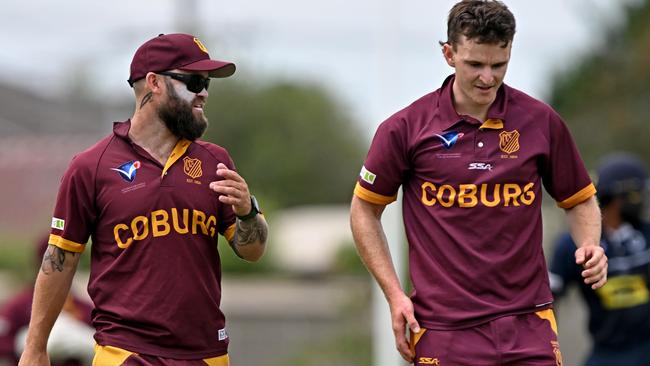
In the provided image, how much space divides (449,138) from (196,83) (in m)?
1.25

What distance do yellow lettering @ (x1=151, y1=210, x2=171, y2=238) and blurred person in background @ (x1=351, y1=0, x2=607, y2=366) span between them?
0.99m

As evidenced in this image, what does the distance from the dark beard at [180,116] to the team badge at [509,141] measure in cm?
145

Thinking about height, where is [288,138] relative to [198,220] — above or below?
above

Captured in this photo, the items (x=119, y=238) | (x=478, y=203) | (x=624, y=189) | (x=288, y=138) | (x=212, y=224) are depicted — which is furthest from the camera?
(x=288, y=138)

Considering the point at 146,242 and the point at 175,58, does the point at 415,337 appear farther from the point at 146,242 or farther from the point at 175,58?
the point at 175,58

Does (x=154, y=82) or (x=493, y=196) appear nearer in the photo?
(x=493, y=196)

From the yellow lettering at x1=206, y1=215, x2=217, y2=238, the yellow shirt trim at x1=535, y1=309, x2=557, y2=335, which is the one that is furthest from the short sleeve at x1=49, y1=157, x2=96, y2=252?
the yellow shirt trim at x1=535, y1=309, x2=557, y2=335

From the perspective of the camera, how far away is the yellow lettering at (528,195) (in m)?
6.22

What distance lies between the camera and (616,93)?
30625 millimetres

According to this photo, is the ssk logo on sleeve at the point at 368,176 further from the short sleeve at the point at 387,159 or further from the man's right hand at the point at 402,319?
the man's right hand at the point at 402,319

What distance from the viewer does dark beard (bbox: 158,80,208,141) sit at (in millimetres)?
6434

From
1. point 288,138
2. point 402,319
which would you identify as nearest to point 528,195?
point 402,319

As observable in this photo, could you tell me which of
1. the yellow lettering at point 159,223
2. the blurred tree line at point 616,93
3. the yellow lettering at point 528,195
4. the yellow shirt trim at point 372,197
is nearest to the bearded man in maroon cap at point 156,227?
the yellow lettering at point 159,223

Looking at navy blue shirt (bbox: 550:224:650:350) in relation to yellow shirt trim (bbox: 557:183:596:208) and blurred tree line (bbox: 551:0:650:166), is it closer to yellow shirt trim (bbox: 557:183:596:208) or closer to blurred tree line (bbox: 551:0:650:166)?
yellow shirt trim (bbox: 557:183:596:208)
